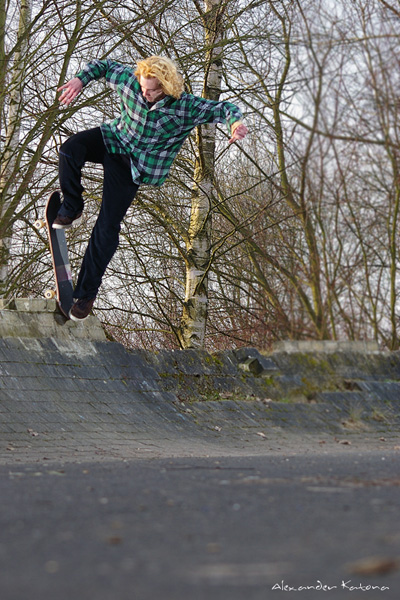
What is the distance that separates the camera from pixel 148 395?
8.42 meters

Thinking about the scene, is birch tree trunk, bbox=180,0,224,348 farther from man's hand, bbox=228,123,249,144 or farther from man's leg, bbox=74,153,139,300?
man's hand, bbox=228,123,249,144

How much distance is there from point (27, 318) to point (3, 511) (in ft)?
17.5

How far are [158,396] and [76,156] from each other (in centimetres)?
347

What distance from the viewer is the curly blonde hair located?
5.43 m

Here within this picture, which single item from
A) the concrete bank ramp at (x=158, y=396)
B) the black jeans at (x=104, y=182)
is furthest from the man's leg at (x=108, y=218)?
the concrete bank ramp at (x=158, y=396)

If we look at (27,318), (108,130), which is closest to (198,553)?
(108,130)

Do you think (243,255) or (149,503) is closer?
(149,503)

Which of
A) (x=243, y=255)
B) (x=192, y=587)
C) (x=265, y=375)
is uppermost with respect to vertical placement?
(x=243, y=255)

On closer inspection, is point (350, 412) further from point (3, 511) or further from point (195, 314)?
point (3, 511)

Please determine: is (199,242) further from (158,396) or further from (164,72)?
(164,72)

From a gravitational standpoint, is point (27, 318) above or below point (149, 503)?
above

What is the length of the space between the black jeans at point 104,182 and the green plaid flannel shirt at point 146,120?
0.07 m

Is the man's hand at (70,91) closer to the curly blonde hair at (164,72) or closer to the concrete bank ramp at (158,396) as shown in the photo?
the curly blonde hair at (164,72)

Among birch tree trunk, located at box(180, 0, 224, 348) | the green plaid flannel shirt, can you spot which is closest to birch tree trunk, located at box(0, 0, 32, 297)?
birch tree trunk, located at box(180, 0, 224, 348)
